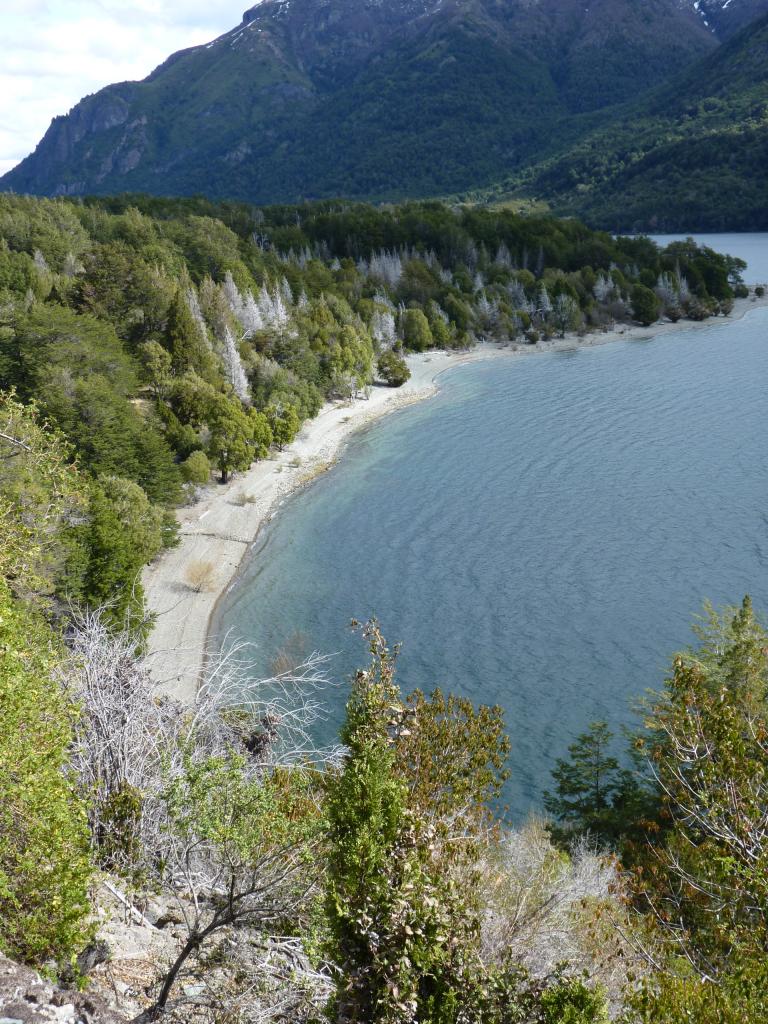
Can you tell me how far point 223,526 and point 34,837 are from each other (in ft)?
125

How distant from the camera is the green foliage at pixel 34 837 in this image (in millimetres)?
8383

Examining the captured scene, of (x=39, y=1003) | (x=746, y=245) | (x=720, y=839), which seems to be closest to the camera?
(x=39, y=1003)

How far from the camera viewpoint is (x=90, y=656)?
15.1 meters

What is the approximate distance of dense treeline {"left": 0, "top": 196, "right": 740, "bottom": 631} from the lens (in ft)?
138

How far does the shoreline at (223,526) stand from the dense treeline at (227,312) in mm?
1606

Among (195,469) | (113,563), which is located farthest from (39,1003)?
(195,469)

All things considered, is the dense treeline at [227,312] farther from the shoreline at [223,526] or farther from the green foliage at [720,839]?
the green foliage at [720,839]

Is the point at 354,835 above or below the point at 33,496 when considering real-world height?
below

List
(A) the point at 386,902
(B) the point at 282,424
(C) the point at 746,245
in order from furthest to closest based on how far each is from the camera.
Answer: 1. (C) the point at 746,245
2. (B) the point at 282,424
3. (A) the point at 386,902

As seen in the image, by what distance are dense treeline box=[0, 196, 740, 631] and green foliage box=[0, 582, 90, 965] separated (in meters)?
5.25

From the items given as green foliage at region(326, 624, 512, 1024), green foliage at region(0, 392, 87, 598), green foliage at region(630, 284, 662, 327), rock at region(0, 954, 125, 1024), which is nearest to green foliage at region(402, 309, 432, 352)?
green foliage at region(630, 284, 662, 327)

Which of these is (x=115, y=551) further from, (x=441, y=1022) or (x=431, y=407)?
(x=431, y=407)

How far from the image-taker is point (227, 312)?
67.4 m

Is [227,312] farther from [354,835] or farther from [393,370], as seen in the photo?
[354,835]
